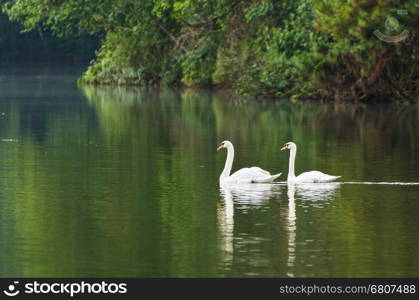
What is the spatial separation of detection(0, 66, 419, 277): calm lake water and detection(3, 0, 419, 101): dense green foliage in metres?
5.76

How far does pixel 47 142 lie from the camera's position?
31203 millimetres

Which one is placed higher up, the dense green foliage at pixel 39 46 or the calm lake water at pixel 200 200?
the dense green foliage at pixel 39 46

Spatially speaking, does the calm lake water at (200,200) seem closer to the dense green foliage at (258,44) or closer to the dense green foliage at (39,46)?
the dense green foliage at (258,44)

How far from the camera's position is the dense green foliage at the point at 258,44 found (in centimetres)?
4453

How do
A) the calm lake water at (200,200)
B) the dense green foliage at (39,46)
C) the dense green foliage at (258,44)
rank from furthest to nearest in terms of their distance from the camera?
the dense green foliage at (39,46) → the dense green foliage at (258,44) → the calm lake water at (200,200)

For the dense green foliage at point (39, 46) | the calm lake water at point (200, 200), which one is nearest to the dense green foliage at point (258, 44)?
the calm lake water at point (200, 200)

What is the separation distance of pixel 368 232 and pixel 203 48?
40.2 meters

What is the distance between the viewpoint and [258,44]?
53094 mm

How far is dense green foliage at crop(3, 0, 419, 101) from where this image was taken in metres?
44.5

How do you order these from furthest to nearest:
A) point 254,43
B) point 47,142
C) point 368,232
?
point 254,43, point 47,142, point 368,232

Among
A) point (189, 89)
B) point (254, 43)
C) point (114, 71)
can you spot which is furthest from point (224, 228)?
point (114, 71)

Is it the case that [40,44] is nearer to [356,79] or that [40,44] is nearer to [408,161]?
[356,79]

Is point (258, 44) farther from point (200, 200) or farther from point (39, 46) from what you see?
point (39, 46)

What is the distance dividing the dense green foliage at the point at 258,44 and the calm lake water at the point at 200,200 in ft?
18.9
